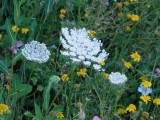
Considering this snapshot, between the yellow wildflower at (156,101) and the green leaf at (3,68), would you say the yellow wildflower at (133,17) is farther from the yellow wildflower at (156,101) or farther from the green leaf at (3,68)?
the green leaf at (3,68)

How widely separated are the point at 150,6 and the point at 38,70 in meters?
0.92

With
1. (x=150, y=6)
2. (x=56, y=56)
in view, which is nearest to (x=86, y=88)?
(x=56, y=56)

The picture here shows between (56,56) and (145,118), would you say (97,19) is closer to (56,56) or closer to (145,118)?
(56,56)

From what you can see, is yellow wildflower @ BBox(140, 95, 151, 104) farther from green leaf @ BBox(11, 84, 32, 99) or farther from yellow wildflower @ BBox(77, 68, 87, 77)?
green leaf @ BBox(11, 84, 32, 99)

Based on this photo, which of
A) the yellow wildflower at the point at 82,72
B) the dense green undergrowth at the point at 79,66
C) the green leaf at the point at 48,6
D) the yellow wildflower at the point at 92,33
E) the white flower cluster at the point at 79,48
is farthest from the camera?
the green leaf at the point at 48,6

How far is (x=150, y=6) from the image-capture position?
256 centimetres

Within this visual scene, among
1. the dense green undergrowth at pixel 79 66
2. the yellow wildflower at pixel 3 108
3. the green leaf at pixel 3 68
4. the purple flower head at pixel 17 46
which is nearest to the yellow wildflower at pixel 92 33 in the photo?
the dense green undergrowth at pixel 79 66

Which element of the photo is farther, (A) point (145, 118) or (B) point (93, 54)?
(A) point (145, 118)

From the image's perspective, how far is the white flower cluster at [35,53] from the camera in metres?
1.66

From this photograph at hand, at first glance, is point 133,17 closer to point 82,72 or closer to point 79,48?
point 82,72

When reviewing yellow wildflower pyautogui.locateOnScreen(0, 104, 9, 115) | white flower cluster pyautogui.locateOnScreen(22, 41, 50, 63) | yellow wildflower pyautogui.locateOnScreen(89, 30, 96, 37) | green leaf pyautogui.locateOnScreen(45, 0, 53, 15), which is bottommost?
yellow wildflower pyautogui.locateOnScreen(0, 104, 9, 115)

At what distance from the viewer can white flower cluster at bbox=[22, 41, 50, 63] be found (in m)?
1.66

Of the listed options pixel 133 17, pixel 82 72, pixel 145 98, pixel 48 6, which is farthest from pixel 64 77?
pixel 133 17

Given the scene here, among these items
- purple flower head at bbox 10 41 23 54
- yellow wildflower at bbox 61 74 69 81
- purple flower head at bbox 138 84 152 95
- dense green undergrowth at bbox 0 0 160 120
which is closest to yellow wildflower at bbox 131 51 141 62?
dense green undergrowth at bbox 0 0 160 120
